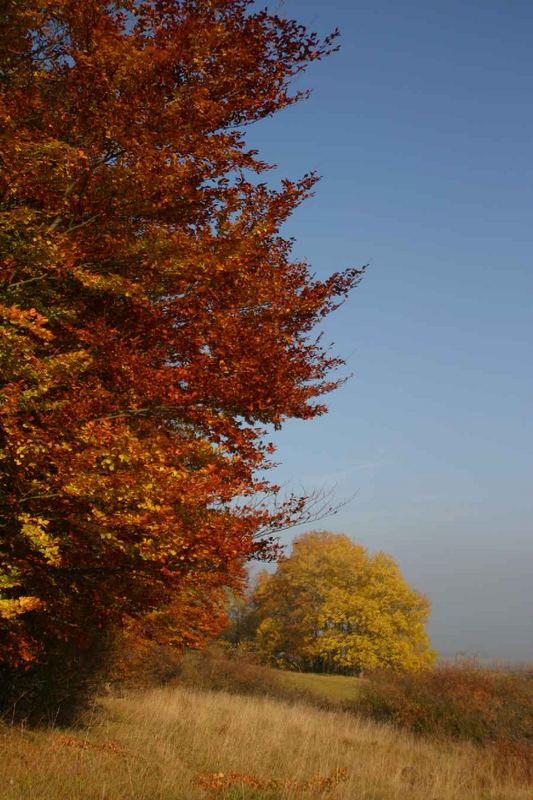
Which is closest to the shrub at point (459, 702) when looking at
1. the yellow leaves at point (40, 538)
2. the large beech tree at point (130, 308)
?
the large beech tree at point (130, 308)

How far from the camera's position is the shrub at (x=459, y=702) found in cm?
1603

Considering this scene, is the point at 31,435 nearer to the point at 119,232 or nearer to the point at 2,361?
the point at 2,361

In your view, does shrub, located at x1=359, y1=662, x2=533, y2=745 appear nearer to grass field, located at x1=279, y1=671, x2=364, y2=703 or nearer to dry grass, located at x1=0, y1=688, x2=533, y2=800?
dry grass, located at x1=0, y1=688, x2=533, y2=800

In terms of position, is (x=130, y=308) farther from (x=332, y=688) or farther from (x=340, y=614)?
(x=340, y=614)

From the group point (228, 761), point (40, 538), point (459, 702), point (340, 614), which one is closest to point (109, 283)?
point (40, 538)

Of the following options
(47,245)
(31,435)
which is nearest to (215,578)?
(31,435)

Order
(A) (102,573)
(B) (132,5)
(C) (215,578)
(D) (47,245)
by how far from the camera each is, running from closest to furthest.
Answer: (D) (47,245) < (A) (102,573) < (B) (132,5) < (C) (215,578)

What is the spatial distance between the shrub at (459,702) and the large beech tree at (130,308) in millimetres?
10173

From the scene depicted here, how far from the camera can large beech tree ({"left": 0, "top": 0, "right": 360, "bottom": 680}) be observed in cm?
716

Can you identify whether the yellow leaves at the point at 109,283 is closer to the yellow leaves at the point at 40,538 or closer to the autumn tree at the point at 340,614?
the yellow leaves at the point at 40,538

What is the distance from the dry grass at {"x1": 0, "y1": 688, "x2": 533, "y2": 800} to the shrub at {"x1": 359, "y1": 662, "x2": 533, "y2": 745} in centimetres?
146

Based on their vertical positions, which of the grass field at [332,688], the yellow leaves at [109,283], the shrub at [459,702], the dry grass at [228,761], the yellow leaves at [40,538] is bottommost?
the grass field at [332,688]

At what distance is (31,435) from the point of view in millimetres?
6844

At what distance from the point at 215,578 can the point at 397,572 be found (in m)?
41.5
